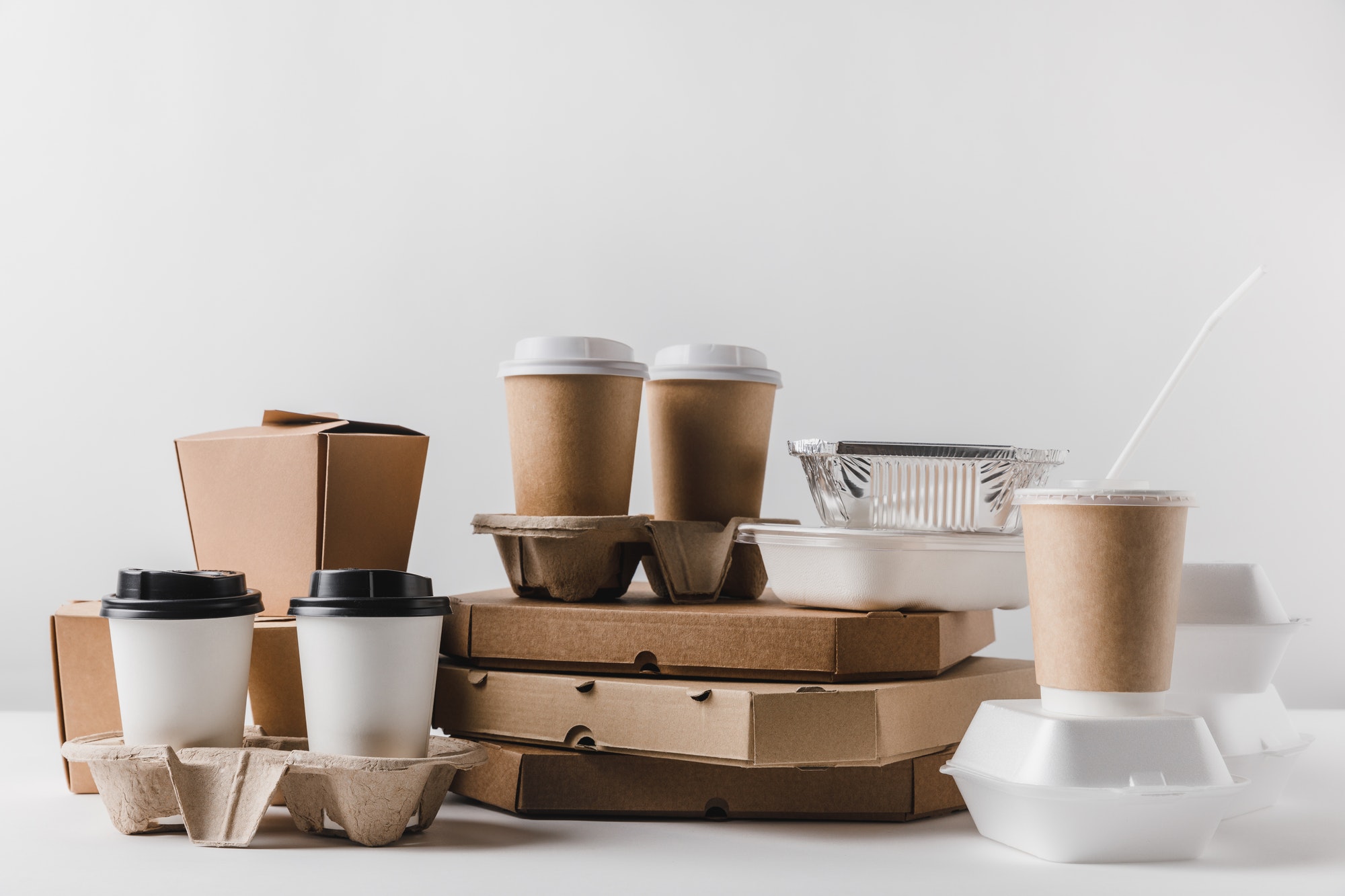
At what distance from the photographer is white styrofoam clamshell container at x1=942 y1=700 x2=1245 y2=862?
786mm

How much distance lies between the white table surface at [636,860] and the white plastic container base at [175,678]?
91mm

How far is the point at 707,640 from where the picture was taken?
96 centimetres

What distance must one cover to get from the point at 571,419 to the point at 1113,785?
1.97 ft

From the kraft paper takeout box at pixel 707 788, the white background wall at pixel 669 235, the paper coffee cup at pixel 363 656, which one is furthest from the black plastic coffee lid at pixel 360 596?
the white background wall at pixel 669 235

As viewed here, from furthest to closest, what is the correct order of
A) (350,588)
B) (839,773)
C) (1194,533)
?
(1194,533) → (839,773) → (350,588)

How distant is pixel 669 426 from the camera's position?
117 centimetres

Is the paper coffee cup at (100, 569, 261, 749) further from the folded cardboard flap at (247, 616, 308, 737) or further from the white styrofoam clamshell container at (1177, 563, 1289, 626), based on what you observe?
the white styrofoam clamshell container at (1177, 563, 1289, 626)

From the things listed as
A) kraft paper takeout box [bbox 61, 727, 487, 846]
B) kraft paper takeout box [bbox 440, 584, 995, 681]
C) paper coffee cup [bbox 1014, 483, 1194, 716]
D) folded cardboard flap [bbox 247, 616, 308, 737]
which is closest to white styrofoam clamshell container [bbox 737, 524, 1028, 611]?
kraft paper takeout box [bbox 440, 584, 995, 681]

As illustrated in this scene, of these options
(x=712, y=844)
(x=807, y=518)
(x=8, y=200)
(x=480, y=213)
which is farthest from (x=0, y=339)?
(x=712, y=844)

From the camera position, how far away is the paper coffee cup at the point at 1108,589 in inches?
31.4

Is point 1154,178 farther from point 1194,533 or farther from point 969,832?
point 969,832

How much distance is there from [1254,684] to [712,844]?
0.52m

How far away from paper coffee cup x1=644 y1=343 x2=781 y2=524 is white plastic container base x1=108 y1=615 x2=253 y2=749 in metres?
0.48

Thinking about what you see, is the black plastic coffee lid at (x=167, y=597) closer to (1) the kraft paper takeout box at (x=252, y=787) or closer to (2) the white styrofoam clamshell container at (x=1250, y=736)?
(1) the kraft paper takeout box at (x=252, y=787)
